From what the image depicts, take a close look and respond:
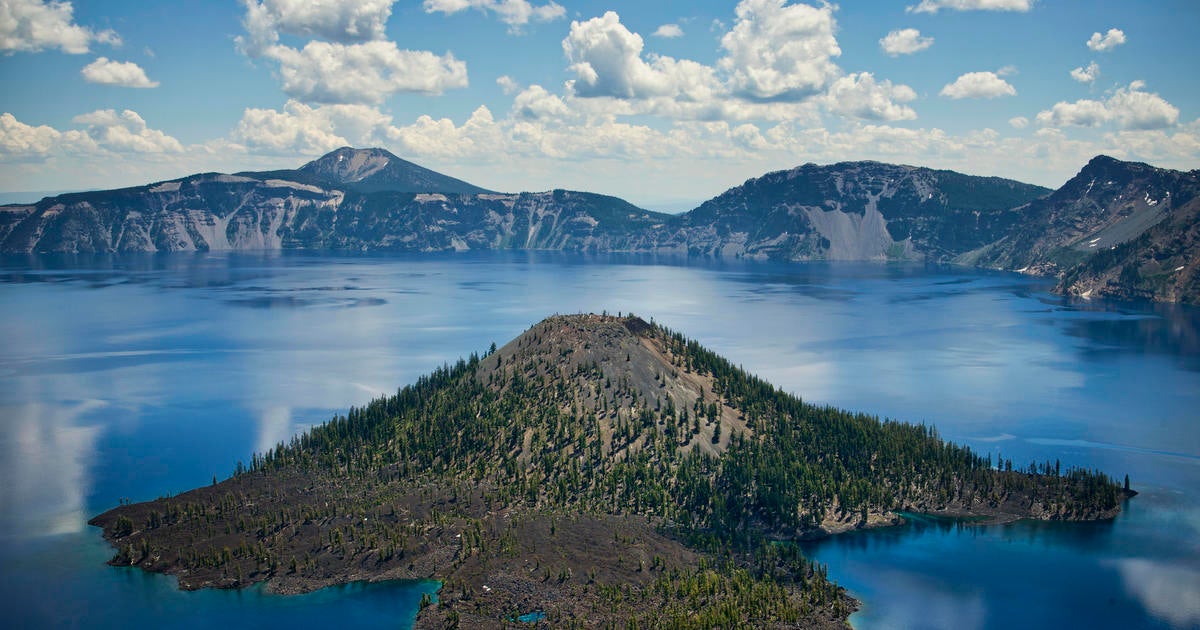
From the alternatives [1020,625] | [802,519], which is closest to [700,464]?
[802,519]

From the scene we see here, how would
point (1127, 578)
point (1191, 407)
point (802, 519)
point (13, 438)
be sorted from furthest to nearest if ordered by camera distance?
point (1191, 407)
point (13, 438)
point (802, 519)
point (1127, 578)

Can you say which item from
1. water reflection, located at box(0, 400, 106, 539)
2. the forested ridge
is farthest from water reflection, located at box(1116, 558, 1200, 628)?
water reflection, located at box(0, 400, 106, 539)

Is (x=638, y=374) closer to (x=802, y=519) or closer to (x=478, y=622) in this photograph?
(x=802, y=519)

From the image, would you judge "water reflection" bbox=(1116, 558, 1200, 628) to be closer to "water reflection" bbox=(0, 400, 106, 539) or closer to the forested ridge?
the forested ridge

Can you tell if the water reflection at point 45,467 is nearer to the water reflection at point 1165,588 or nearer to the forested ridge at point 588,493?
the forested ridge at point 588,493

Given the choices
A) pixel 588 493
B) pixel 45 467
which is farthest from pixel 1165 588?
pixel 45 467

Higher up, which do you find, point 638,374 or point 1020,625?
point 638,374

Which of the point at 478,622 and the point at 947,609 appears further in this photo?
the point at 947,609

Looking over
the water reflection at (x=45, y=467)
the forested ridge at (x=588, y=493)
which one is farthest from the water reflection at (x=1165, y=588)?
the water reflection at (x=45, y=467)
